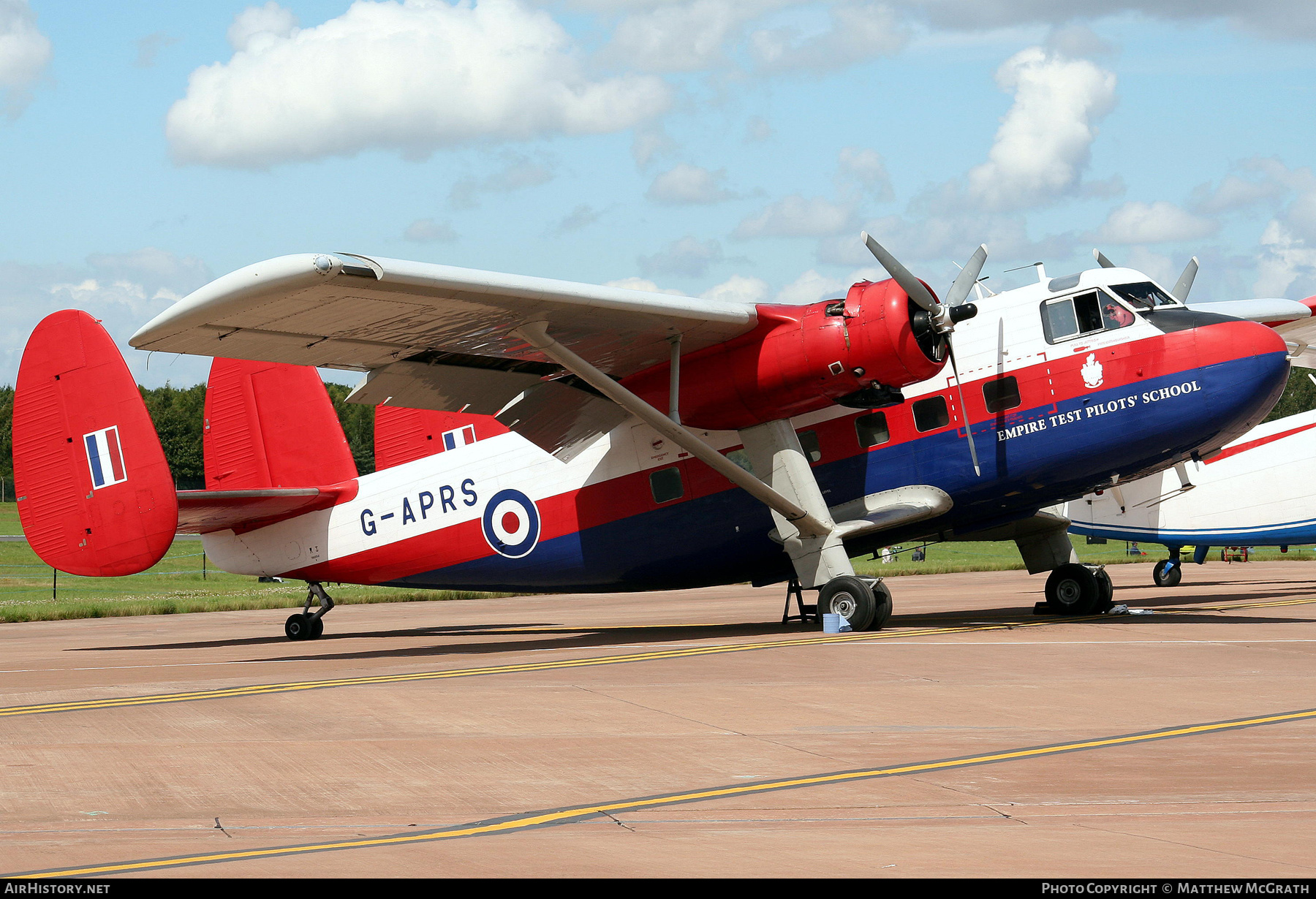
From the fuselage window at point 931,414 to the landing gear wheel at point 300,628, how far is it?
37.1ft

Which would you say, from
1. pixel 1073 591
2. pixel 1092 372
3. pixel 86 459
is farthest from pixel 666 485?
pixel 86 459

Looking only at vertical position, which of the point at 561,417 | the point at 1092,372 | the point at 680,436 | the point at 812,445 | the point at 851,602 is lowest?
the point at 851,602

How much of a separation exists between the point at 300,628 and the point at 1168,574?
23.3m

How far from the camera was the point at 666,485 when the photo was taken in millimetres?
19906

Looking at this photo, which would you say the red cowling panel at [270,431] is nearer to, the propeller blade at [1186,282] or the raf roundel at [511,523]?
the raf roundel at [511,523]

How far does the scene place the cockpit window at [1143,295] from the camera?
701 inches

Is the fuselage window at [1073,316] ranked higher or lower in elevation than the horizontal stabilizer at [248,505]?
higher

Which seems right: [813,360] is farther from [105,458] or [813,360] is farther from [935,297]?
[105,458]

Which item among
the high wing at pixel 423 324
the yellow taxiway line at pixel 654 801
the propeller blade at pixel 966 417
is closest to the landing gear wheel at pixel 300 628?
the high wing at pixel 423 324

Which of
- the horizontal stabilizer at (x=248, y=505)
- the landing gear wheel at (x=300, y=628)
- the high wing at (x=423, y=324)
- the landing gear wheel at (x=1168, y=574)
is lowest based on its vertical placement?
the landing gear wheel at (x=1168, y=574)

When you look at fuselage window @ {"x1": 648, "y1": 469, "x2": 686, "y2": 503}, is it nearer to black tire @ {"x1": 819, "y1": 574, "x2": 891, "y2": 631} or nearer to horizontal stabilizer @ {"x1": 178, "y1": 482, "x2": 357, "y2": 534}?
black tire @ {"x1": 819, "y1": 574, "x2": 891, "y2": 631}

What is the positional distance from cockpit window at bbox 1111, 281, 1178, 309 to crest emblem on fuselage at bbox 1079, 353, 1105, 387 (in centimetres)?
95
